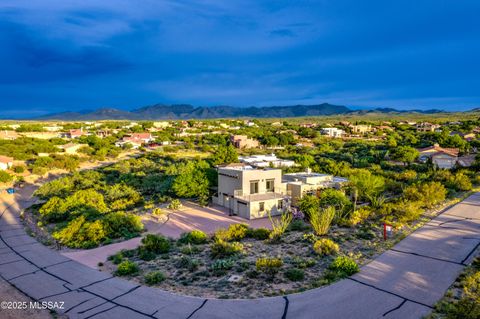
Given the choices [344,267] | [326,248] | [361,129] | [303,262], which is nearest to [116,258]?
[303,262]

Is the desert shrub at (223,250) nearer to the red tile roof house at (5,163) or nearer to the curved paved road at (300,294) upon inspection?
the curved paved road at (300,294)

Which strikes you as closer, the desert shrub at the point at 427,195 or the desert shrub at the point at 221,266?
the desert shrub at the point at 221,266

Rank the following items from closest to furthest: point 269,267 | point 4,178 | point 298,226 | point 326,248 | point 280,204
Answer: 1. point 269,267
2. point 326,248
3. point 298,226
4. point 280,204
5. point 4,178

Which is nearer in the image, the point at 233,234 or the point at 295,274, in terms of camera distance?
the point at 295,274

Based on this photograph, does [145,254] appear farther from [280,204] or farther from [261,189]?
[261,189]

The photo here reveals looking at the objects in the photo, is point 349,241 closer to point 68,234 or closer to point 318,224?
point 318,224

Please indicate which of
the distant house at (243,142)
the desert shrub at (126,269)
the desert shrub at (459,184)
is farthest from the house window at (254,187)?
the distant house at (243,142)
